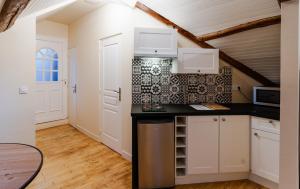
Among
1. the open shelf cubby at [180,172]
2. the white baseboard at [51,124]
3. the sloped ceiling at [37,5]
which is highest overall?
the sloped ceiling at [37,5]

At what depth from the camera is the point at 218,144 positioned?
7.73 ft

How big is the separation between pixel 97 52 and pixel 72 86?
5.01 ft

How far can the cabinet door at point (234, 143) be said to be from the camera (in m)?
2.36

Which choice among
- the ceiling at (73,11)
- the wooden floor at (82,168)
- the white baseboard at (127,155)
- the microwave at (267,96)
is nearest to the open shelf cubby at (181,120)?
the wooden floor at (82,168)

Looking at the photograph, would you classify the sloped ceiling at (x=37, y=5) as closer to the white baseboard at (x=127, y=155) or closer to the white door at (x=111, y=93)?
the white door at (x=111, y=93)

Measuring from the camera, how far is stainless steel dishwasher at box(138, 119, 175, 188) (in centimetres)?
217

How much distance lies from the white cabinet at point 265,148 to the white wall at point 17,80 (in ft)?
9.49

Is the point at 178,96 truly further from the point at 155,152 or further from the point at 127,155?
the point at 127,155

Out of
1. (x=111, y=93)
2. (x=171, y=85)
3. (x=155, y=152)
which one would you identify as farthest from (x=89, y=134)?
(x=155, y=152)

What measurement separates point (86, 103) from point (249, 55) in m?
3.21

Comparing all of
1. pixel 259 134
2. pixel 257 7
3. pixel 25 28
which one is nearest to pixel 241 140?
pixel 259 134

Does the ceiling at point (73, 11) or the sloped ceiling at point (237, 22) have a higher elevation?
the ceiling at point (73, 11)

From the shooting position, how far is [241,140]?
2.37 meters

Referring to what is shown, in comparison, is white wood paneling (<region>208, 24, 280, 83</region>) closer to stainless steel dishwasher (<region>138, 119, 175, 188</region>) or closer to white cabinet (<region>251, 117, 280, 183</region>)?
white cabinet (<region>251, 117, 280, 183</region>)
